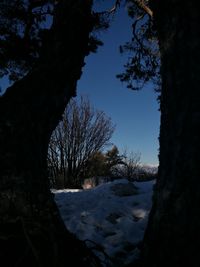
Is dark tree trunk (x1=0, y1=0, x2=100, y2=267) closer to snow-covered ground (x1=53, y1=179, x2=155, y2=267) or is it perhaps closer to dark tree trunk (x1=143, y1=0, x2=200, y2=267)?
dark tree trunk (x1=143, y1=0, x2=200, y2=267)

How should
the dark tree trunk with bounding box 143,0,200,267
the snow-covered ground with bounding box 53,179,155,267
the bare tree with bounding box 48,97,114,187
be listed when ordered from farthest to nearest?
the bare tree with bounding box 48,97,114,187
the snow-covered ground with bounding box 53,179,155,267
the dark tree trunk with bounding box 143,0,200,267

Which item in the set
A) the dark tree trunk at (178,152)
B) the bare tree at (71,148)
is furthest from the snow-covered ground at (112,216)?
the bare tree at (71,148)

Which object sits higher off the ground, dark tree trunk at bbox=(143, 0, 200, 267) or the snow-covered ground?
dark tree trunk at bbox=(143, 0, 200, 267)

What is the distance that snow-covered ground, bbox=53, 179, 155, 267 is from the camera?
3.64m

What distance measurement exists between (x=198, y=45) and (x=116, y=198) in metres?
3.74

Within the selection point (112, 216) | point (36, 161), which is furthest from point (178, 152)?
point (112, 216)

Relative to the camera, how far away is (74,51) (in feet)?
10.5

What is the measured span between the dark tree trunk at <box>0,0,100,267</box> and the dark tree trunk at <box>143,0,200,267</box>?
0.51 meters

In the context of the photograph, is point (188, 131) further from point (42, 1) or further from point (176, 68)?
point (42, 1)

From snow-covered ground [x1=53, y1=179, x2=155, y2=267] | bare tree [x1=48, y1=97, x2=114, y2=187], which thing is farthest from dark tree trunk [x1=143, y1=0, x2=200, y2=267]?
bare tree [x1=48, y1=97, x2=114, y2=187]

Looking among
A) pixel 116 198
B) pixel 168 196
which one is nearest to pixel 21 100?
pixel 168 196

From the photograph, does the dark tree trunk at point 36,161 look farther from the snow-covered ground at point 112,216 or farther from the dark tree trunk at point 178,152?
the snow-covered ground at point 112,216

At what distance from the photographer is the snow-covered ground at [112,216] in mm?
3638

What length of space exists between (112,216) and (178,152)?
281 centimetres
